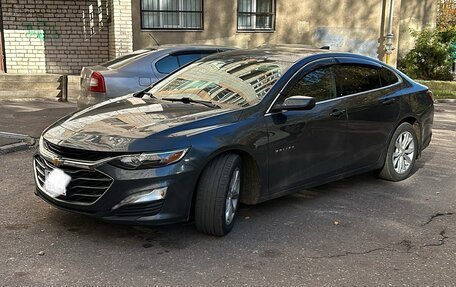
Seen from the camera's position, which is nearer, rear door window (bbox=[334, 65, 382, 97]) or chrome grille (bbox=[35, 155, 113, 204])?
chrome grille (bbox=[35, 155, 113, 204])

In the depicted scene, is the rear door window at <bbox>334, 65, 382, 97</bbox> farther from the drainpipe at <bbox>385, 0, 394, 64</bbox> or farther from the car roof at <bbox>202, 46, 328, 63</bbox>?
the drainpipe at <bbox>385, 0, 394, 64</bbox>

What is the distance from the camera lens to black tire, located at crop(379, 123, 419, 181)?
19.1ft

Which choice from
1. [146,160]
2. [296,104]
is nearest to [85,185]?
[146,160]

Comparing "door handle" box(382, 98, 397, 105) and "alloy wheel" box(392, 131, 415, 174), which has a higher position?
"door handle" box(382, 98, 397, 105)

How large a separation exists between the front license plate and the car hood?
228mm

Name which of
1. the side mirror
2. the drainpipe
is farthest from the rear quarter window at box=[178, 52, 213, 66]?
the drainpipe

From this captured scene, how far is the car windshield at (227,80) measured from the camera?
4613mm

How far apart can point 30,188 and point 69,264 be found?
6.52 feet

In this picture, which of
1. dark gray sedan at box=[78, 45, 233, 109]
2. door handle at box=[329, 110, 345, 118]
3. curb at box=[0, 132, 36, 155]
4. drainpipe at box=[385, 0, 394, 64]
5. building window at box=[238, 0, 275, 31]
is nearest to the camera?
door handle at box=[329, 110, 345, 118]

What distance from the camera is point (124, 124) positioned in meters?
4.05

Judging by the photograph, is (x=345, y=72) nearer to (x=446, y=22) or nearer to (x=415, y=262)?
(x=415, y=262)

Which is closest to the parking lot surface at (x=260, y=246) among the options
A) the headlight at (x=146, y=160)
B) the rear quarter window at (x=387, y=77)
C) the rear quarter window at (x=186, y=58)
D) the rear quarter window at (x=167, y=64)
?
the headlight at (x=146, y=160)

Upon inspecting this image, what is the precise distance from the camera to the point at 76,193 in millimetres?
3850

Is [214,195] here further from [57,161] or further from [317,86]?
[317,86]
